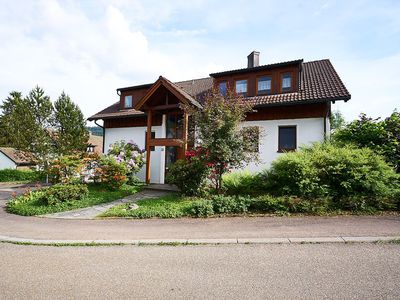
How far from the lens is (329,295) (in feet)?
11.1

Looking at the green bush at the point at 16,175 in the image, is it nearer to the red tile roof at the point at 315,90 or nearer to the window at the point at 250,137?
the red tile roof at the point at 315,90

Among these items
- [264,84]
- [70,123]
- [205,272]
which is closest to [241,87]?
[264,84]

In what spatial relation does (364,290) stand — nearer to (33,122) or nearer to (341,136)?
(341,136)

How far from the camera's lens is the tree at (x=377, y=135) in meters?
9.53

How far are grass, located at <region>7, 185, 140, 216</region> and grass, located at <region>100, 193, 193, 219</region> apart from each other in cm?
154

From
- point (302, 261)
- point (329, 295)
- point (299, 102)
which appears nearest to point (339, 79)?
point (299, 102)

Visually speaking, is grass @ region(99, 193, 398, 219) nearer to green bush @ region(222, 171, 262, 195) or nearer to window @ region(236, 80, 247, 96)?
green bush @ region(222, 171, 262, 195)

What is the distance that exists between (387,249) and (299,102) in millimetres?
8676

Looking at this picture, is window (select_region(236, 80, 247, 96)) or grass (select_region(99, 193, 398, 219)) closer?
grass (select_region(99, 193, 398, 219))

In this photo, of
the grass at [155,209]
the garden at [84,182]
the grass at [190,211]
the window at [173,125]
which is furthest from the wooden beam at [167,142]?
the grass at [190,211]

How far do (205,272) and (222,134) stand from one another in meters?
6.02

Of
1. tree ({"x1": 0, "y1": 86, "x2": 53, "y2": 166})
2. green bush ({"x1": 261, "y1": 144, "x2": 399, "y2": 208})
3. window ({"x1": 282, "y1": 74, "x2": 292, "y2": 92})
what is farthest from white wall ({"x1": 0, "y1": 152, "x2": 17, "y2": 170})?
green bush ({"x1": 261, "y1": 144, "x2": 399, "y2": 208})

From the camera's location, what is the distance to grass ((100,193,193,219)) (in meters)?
8.16

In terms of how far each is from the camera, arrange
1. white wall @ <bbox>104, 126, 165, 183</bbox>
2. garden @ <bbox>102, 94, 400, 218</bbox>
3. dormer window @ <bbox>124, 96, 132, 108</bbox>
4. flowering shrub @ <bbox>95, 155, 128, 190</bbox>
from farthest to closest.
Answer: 1. dormer window @ <bbox>124, 96, 132, 108</bbox>
2. white wall @ <bbox>104, 126, 165, 183</bbox>
3. flowering shrub @ <bbox>95, 155, 128, 190</bbox>
4. garden @ <bbox>102, 94, 400, 218</bbox>
